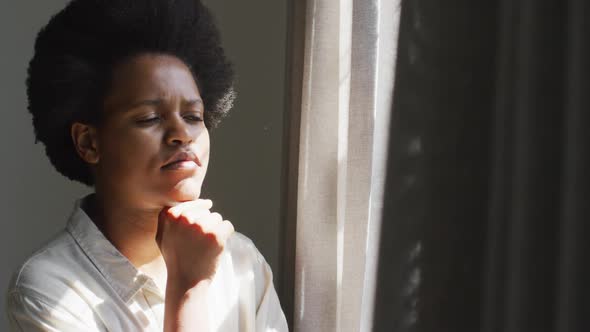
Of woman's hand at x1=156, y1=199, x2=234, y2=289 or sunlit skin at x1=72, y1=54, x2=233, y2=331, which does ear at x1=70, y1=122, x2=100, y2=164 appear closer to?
sunlit skin at x1=72, y1=54, x2=233, y2=331

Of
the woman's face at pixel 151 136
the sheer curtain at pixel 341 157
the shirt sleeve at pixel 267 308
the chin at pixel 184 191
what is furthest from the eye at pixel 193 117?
the shirt sleeve at pixel 267 308

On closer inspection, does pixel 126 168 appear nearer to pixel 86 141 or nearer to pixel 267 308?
pixel 86 141

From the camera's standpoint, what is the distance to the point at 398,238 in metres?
1.21

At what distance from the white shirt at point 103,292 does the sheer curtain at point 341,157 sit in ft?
0.36

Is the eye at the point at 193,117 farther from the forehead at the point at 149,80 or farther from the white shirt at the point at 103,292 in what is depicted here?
the white shirt at the point at 103,292

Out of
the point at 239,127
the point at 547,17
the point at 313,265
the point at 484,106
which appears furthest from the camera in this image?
the point at 239,127

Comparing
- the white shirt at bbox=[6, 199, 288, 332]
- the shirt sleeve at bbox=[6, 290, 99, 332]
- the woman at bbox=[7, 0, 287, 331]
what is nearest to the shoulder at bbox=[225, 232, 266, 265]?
the white shirt at bbox=[6, 199, 288, 332]

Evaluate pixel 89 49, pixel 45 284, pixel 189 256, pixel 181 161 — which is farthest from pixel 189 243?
pixel 89 49

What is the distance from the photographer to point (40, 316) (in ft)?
4.19

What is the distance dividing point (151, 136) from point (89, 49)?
0.21 m

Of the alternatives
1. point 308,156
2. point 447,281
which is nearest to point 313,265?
point 308,156

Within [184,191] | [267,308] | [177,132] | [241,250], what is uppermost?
[177,132]

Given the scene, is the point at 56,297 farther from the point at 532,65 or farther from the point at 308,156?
the point at 532,65

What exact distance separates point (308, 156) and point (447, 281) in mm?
505
